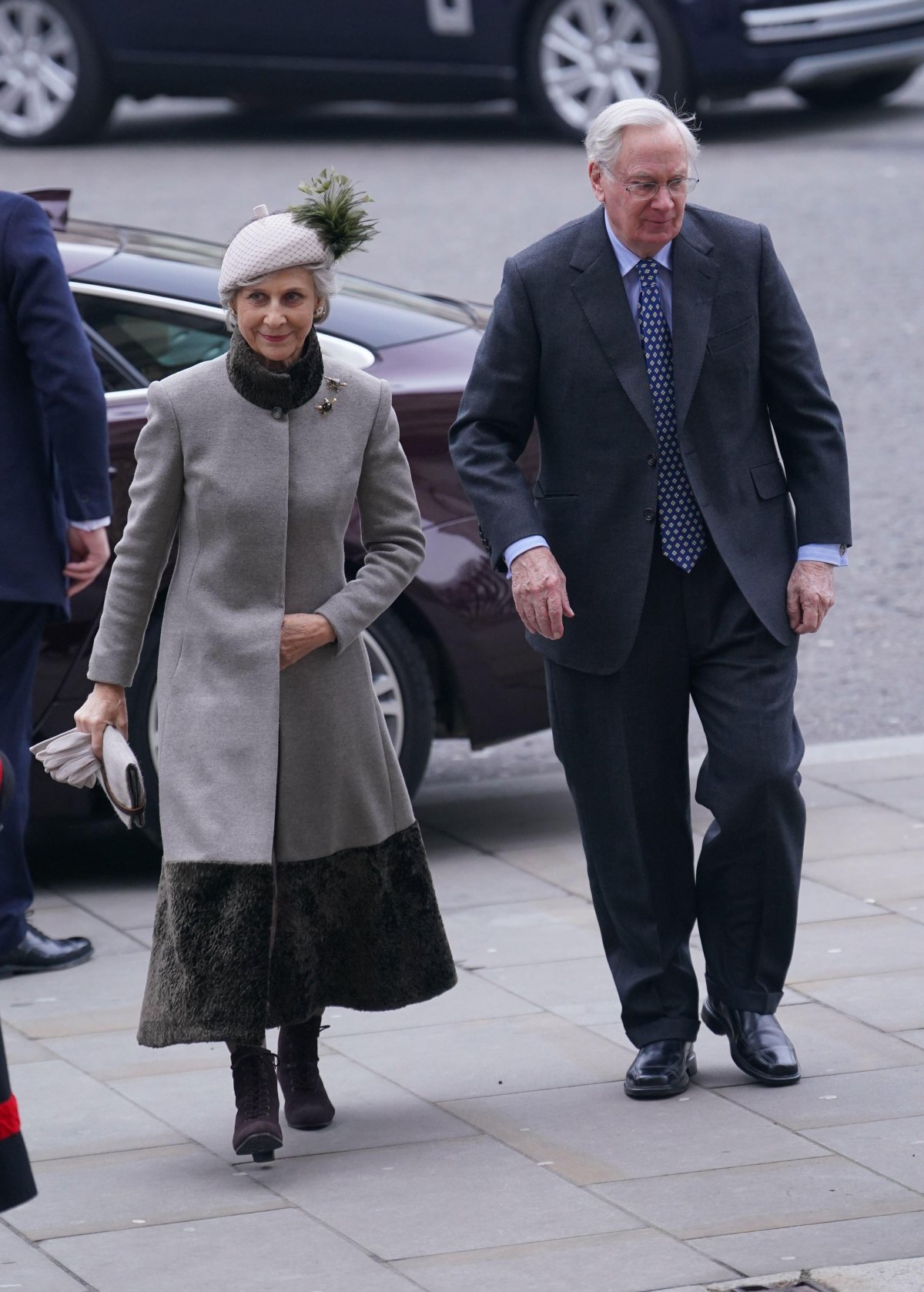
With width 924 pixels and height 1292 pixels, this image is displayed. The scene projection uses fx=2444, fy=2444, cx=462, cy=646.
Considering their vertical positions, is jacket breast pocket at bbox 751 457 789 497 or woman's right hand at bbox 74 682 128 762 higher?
jacket breast pocket at bbox 751 457 789 497

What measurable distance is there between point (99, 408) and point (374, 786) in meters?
1.35

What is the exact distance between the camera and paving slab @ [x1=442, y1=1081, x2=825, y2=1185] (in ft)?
13.7

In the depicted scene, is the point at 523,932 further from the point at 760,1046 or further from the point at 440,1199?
the point at 440,1199

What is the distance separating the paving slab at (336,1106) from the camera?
4.37 meters

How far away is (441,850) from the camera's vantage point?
629 centimetres

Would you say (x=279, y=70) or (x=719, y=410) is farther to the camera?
(x=279, y=70)

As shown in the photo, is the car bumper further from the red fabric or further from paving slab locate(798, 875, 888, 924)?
the red fabric

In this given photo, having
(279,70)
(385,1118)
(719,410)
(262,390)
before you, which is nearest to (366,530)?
(262,390)

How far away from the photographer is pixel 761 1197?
13.1ft

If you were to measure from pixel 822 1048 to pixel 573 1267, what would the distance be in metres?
1.16

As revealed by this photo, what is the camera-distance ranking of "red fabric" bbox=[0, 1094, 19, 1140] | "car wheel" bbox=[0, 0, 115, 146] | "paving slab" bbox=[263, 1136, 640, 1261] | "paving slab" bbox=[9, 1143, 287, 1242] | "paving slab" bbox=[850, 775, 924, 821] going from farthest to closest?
"car wheel" bbox=[0, 0, 115, 146] → "paving slab" bbox=[850, 775, 924, 821] → "paving slab" bbox=[9, 1143, 287, 1242] → "paving slab" bbox=[263, 1136, 640, 1261] → "red fabric" bbox=[0, 1094, 19, 1140]

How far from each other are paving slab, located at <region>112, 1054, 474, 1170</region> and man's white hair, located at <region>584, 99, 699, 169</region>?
1.76 m

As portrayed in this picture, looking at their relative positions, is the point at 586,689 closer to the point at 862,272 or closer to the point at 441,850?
the point at 441,850

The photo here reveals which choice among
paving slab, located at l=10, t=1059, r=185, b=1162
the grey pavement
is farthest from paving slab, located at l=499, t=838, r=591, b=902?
paving slab, located at l=10, t=1059, r=185, b=1162
